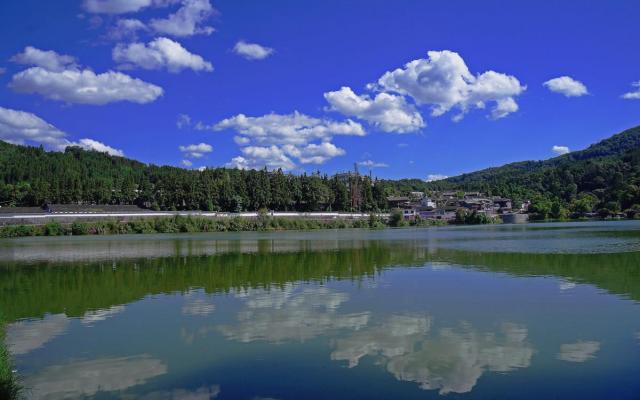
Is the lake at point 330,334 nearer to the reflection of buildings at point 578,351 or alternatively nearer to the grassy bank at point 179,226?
the reflection of buildings at point 578,351

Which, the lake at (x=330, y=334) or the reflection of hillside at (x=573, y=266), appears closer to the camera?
the lake at (x=330, y=334)

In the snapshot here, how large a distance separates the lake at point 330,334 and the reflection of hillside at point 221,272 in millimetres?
165

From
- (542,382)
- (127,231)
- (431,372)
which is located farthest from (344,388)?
(127,231)

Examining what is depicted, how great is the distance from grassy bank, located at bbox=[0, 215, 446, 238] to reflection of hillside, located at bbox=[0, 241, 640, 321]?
45133 mm

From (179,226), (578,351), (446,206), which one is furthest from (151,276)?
(446,206)

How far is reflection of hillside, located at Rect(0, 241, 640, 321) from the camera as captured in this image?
Result: 1706 centimetres

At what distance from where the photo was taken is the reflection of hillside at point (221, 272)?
56.0 feet

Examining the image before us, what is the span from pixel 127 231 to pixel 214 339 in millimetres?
68386

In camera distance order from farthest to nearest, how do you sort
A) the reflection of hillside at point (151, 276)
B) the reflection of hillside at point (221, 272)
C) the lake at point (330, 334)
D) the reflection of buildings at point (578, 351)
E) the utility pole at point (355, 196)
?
the utility pole at point (355, 196) < the reflection of hillside at point (221, 272) < the reflection of hillside at point (151, 276) < the reflection of buildings at point (578, 351) < the lake at point (330, 334)

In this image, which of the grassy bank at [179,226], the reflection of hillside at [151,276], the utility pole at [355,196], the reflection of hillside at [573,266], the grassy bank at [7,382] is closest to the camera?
the grassy bank at [7,382]

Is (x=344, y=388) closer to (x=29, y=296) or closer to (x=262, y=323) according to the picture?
(x=262, y=323)

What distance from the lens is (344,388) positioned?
794 centimetres

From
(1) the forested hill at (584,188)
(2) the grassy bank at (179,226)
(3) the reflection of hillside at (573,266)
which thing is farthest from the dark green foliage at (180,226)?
(1) the forested hill at (584,188)

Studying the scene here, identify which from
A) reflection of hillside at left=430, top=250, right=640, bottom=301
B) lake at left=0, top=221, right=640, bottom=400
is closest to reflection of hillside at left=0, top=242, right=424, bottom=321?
lake at left=0, top=221, right=640, bottom=400
